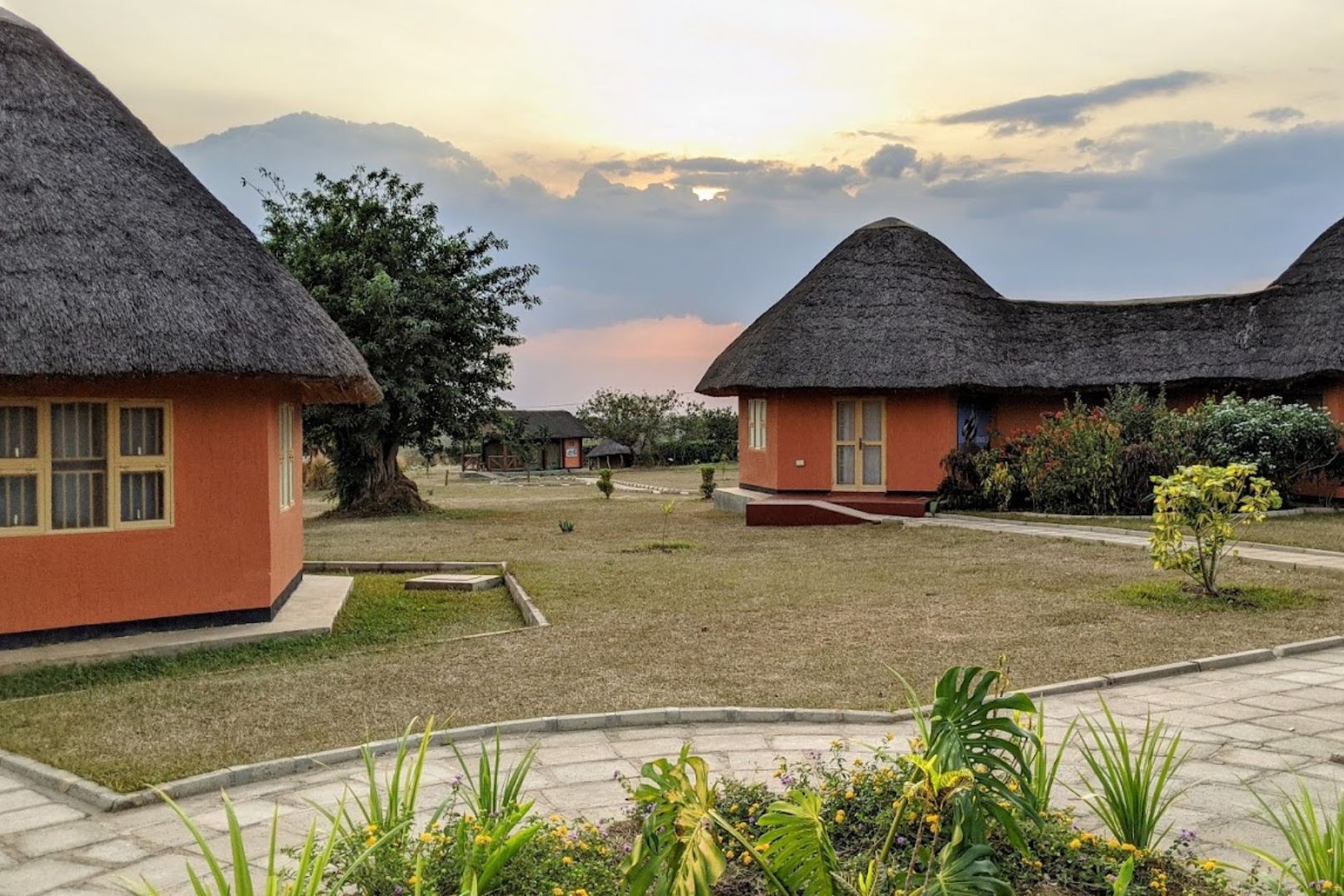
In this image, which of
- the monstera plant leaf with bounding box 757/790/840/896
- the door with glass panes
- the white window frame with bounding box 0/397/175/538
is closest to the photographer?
the monstera plant leaf with bounding box 757/790/840/896

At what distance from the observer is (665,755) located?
5547mm

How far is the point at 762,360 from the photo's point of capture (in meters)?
20.8

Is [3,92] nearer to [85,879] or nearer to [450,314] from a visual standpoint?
[85,879]

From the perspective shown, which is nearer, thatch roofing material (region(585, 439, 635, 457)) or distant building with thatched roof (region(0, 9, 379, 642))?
distant building with thatched roof (region(0, 9, 379, 642))

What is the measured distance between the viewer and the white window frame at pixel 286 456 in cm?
1073

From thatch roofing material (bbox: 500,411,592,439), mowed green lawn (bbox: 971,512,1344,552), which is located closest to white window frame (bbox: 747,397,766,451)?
mowed green lawn (bbox: 971,512,1344,552)

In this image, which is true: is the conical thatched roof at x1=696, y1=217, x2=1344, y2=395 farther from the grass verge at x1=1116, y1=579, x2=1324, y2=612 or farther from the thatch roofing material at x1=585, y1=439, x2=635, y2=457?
the thatch roofing material at x1=585, y1=439, x2=635, y2=457

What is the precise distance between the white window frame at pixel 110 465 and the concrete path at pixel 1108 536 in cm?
1110

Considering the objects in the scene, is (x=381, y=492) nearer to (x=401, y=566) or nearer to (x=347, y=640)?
(x=401, y=566)

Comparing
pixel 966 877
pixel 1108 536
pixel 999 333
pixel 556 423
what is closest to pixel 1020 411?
pixel 999 333

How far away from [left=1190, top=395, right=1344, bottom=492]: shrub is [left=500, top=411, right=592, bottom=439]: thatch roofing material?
122 ft

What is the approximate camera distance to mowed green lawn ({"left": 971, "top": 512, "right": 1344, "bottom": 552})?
14281 mm

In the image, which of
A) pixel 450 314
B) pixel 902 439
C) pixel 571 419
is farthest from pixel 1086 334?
pixel 571 419

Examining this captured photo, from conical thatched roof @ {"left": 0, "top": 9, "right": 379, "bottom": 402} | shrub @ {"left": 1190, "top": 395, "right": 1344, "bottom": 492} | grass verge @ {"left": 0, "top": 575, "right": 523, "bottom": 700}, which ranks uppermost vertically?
conical thatched roof @ {"left": 0, "top": 9, "right": 379, "bottom": 402}
